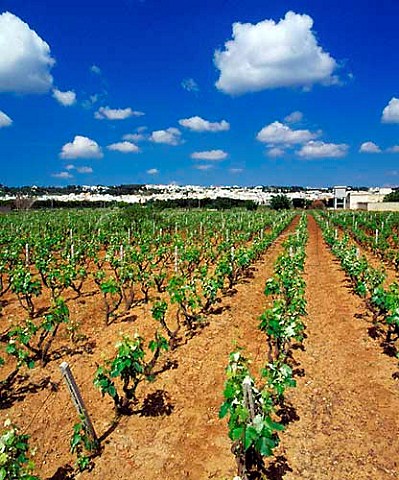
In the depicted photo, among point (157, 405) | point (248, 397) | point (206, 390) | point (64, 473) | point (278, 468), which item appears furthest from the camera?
point (206, 390)

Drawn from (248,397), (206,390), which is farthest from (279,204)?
(248,397)

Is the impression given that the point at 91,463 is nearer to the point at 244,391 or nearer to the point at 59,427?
the point at 59,427

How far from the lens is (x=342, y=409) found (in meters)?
5.11

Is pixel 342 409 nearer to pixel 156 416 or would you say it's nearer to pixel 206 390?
pixel 206 390

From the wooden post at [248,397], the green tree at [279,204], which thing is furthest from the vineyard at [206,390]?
the green tree at [279,204]

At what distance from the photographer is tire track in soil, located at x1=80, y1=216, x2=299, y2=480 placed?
409 cm

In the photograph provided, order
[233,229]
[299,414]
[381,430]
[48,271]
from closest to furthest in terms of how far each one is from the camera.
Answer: [381,430] → [299,414] → [48,271] → [233,229]

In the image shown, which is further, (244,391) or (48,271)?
(48,271)

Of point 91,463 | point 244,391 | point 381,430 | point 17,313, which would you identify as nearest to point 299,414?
point 381,430

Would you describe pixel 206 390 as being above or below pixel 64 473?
above

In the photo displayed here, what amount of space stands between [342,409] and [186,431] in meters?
2.07

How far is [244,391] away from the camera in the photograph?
3418mm

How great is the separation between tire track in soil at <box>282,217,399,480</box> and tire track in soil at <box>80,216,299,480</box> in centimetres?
76

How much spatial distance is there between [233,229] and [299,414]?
2058 centimetres
